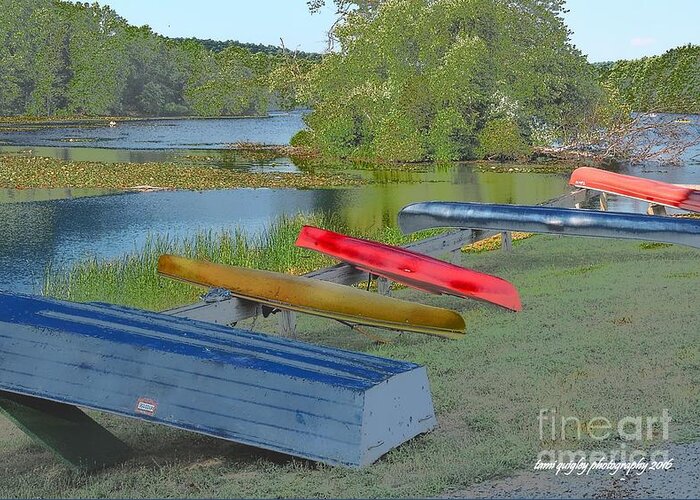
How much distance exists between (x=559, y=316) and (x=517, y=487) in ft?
16.3

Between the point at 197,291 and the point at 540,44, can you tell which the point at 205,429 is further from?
the point at 540,44

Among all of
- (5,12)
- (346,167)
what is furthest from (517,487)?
(5,12)

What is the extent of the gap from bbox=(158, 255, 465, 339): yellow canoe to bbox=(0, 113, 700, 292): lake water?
702cm

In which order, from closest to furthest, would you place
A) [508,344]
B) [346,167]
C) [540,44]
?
[508,344] < [346,167] < [540,44]

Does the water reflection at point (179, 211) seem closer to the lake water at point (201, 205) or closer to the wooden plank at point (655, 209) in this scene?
the lake water at point (201, 205)

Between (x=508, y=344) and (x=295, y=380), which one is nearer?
(x=295, y=380)

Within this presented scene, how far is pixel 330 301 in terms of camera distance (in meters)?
9.40

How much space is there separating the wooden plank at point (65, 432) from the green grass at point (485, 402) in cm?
14

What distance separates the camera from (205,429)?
5.61m

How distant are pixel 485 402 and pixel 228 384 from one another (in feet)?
6.40

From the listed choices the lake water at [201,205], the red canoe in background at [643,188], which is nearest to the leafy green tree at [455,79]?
the lake water at [201,205]

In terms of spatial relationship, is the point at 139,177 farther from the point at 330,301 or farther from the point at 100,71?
the point at 100,71

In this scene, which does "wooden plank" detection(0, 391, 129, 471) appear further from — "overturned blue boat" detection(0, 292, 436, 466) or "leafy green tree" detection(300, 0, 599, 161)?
"leafy green tree" detection(300, 0, 599, 161)

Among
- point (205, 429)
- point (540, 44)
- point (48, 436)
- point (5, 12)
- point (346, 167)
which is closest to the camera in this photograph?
point (205, 429)
